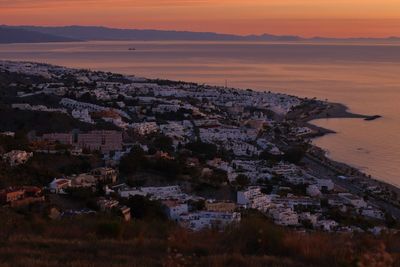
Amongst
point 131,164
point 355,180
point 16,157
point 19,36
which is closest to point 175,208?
point 131,164

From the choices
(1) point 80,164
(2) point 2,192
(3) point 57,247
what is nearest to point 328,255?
(3) point 57,247

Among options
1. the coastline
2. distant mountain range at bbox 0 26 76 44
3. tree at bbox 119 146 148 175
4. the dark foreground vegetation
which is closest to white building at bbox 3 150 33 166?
tree at bbox 119 146 148 175

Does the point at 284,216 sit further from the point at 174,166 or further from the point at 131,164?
the point at 131,164

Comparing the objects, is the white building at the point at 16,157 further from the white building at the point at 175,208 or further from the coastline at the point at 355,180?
the coastline at the point at 355,180

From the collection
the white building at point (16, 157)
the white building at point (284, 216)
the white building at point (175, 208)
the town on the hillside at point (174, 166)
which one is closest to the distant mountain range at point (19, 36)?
the town on the hillside at point (174, 166)

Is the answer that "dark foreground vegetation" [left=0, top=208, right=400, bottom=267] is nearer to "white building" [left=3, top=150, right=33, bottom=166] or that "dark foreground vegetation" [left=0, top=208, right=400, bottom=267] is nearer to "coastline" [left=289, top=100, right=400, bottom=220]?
"white building" [left=3, top=150, right=33, bottom=166]

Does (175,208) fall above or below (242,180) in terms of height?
above
